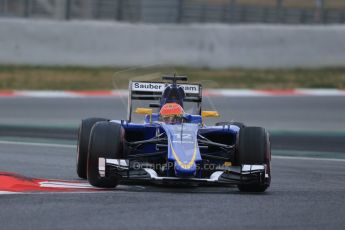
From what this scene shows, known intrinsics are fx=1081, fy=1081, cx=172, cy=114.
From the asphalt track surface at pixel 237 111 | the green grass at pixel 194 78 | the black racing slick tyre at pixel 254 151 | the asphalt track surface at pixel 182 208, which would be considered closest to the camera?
the asphalt track surface at pixel 182 208

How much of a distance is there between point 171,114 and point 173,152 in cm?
97

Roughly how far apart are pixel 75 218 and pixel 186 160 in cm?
193

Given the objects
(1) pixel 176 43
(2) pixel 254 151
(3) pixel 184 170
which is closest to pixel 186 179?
(3) pixel 184 170

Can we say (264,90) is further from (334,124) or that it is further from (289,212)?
(289,212)

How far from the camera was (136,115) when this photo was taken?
11891 mm

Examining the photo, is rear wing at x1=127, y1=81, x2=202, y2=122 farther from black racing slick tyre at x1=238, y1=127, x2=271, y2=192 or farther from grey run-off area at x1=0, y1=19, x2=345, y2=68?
grey run-off area at x1=0, y1=19, x2=345, y2=68

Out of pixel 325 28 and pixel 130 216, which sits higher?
pixel 325 28

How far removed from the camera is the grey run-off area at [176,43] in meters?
21.4

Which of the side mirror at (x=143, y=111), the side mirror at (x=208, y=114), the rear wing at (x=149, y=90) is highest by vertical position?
the rear wing at (x=149, y=90)

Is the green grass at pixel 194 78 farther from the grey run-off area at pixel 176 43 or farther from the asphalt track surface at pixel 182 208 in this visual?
the asphalt track surface at pixel 182 208

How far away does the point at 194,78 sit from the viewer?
20375mm

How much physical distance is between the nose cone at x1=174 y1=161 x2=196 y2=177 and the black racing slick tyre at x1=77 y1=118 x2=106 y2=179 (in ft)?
4.36

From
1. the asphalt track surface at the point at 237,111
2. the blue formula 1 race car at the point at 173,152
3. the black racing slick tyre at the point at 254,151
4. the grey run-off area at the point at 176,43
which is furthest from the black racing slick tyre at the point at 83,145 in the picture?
the grey run-off area at the point at 176,43

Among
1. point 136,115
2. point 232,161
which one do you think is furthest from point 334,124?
point 232,161
